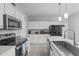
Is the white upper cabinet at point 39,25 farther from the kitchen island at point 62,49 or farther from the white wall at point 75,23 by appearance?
the kitchen island at point 62,49

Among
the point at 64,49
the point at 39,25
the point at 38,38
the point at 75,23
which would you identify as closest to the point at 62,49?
the point at 64,49

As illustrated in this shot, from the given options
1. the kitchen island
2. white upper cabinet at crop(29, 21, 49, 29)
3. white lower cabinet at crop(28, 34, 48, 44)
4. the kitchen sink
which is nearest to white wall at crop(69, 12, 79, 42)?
white upper cabinet at crop(29, 21, 49, 29)

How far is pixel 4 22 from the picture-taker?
178cm

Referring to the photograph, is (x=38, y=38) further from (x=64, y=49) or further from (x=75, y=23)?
(x=64, y=49)

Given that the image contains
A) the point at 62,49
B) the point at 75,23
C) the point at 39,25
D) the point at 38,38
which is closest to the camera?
the point at 62,49

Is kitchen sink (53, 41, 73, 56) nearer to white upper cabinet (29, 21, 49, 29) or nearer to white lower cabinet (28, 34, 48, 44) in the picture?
white lower cabinet (28, 34, 48, 44)

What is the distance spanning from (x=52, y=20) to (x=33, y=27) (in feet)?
5.38

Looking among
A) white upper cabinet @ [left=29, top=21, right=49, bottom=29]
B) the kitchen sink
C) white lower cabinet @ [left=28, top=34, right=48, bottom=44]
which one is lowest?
white lower cabinet @ [left=28, top=34, right=48, bottom=44]

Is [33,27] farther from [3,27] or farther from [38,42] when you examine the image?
[3,27]

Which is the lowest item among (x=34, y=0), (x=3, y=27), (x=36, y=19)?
(x=3, y=27)

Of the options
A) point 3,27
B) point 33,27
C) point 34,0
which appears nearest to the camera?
point 34,0

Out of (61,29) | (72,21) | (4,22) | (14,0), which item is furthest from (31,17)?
(14,0)

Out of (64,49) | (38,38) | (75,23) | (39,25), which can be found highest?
(75,23)

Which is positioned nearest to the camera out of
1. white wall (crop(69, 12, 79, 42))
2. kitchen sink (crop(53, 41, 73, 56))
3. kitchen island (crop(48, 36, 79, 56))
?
kitchen island (crop(48, 36, 79, 56))
